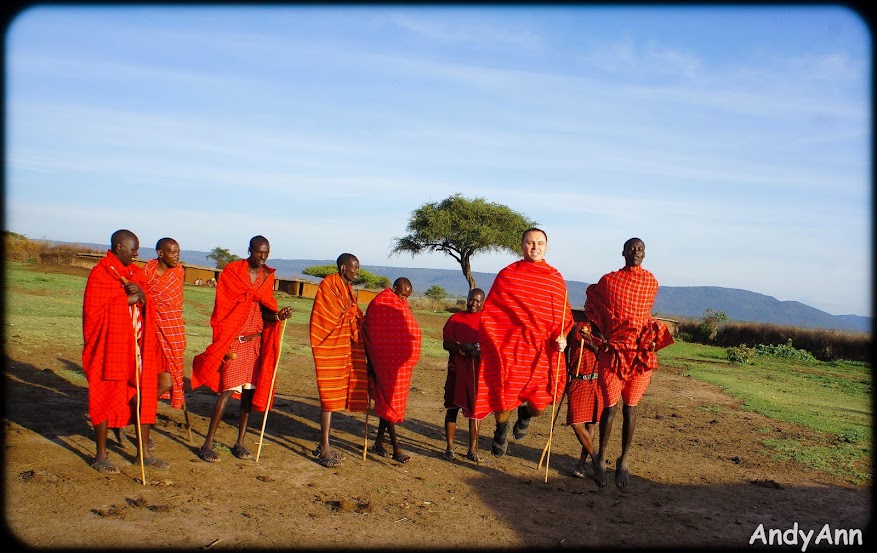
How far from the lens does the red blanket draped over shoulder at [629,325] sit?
748cm

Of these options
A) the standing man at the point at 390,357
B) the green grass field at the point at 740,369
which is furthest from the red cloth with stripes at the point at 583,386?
the green grass field at the point at 740,369

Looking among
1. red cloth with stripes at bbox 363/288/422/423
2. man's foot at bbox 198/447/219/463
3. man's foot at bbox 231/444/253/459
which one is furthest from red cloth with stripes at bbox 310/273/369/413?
man's foot at bbox 198/447/219/463

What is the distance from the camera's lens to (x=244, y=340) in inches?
306

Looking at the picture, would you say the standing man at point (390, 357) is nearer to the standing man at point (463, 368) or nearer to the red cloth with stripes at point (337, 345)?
the red cloth with stripes at point (337, 345)

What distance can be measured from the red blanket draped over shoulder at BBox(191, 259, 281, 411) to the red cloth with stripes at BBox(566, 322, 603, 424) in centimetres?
307

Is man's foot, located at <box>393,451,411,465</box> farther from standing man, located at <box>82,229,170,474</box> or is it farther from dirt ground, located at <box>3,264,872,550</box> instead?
standing man, located at <box>82,229,170,474</box>

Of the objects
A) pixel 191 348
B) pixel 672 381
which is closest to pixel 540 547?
pixel 191 348

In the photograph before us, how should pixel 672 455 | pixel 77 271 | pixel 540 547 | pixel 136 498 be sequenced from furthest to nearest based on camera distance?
pixel 77 271 → pixel 672 455 → pixel 136 498 → pixel 540 547

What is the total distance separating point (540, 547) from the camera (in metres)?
5.58

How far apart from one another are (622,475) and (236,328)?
4087 mm

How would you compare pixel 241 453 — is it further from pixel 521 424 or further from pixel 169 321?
pixel 521 424

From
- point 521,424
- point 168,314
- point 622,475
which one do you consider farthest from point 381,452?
point 168,314

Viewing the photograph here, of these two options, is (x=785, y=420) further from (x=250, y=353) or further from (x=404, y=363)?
(x=250, y=353)

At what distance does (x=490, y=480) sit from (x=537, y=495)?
593 mm
